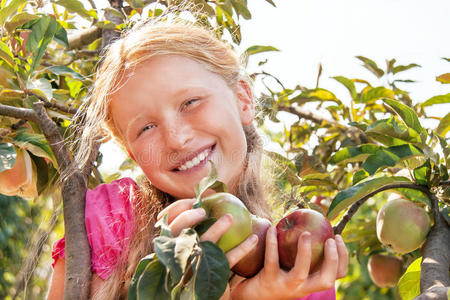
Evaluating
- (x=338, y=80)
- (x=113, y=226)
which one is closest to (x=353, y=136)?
(x=338, y=80)

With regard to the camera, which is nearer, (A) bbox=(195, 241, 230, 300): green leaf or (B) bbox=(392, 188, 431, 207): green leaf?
(A) bbox=(195, 241, 230, 300): green leaf

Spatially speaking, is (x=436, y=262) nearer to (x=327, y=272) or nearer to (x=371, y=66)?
(x=327, y=272)

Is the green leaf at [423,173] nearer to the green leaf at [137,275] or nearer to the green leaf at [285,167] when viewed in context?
the green leaf at [285,167]

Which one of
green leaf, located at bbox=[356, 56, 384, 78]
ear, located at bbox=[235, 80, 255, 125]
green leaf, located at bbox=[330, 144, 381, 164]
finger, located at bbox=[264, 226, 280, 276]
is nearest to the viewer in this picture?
finger, located at bbox=[264, 226, 280, 276]

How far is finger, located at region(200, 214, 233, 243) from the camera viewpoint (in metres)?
0.76

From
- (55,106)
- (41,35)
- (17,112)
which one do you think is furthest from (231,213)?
(41,35)

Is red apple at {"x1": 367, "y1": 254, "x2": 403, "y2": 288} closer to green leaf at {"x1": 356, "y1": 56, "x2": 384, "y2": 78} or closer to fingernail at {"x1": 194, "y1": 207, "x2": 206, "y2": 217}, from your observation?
green leaf at {"x1": 356, "y1": 56, "x2": 384, "y2": 78}

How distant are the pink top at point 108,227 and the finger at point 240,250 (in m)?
0.45

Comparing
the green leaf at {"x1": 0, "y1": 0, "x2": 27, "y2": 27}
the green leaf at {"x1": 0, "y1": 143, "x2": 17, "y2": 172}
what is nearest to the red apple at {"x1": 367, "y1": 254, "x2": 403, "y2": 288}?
the green leaf at {"x1": 0, "y1": 143, "x2": 17, "y2": 172}

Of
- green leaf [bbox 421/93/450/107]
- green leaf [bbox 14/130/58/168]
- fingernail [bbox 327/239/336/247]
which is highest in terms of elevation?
fingernail [bbox 327/239/336/247]

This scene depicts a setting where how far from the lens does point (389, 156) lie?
1.21 meters

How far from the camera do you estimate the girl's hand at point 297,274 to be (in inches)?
33.1

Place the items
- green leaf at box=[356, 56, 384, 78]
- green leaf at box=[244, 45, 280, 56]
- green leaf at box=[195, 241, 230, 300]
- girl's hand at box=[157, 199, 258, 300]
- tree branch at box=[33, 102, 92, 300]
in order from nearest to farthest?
green leaf at box=[195, 241, 230, 300], girl's hand at box=[157, 199, 258, 300], tree branch at box=[33, 102, 92, 300], green leaf at box=[244, 45, 280, 56], green leaf at box=[356, 56, 384, 78]

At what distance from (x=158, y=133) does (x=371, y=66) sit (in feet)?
3.58
